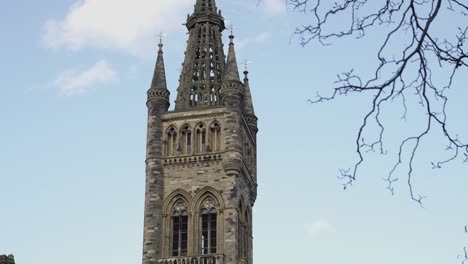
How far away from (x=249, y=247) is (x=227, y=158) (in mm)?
6008

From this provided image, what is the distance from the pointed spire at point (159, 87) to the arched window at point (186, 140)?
7.48 feet

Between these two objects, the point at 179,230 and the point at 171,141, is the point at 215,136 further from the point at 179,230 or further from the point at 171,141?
the point at 179,230

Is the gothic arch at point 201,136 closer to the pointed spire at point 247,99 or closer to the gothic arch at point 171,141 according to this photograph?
the gothic arch at point 171,141

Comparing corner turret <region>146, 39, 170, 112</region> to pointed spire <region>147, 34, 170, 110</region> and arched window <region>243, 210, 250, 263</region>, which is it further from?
arched window <region>243, 210, 250, 263</region>

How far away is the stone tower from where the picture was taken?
45.6 metres

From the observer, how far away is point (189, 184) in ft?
154

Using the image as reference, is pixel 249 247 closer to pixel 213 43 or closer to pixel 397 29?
pixel 213 43

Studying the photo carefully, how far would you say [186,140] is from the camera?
48812mm

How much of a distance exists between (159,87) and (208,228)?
31.6 ft

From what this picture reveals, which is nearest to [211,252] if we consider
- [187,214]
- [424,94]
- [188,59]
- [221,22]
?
[187,214]

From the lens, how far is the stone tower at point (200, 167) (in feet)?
150

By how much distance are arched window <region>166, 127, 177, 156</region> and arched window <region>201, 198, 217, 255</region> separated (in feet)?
12.7

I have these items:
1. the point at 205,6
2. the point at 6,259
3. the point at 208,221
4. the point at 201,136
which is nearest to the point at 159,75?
the point at 201,136

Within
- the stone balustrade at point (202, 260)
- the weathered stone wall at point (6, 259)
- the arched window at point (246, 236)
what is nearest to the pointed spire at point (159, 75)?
the arched window at point (246, 236)
